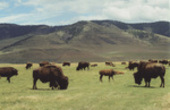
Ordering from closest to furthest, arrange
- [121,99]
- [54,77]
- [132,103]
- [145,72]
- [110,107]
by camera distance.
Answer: [110,107] < [132,103] < [121,99] < [54,77] < [145,72]

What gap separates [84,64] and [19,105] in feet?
156

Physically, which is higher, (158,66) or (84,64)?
(158,66)

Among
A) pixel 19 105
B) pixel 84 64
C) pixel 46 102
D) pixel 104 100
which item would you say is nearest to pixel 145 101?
pixel 104 100

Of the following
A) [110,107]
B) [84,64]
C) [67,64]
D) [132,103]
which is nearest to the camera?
[110,107]

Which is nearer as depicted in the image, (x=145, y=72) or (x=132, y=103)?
(x=132, y=103)

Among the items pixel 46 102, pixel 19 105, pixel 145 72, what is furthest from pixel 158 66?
pixel 19 105

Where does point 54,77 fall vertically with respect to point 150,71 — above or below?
below

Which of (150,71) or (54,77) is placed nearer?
(54,77)

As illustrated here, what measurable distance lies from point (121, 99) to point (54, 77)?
8803 mm

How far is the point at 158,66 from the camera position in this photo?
24734 mm

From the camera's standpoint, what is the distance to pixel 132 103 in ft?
52.1

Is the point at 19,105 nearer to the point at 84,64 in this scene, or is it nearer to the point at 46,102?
the point at 46,102

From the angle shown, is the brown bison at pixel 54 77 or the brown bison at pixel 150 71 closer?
the brown bison at pixel 54 77

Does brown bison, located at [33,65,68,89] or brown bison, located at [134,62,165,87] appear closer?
brown bison, located at [33,65,68,89]
